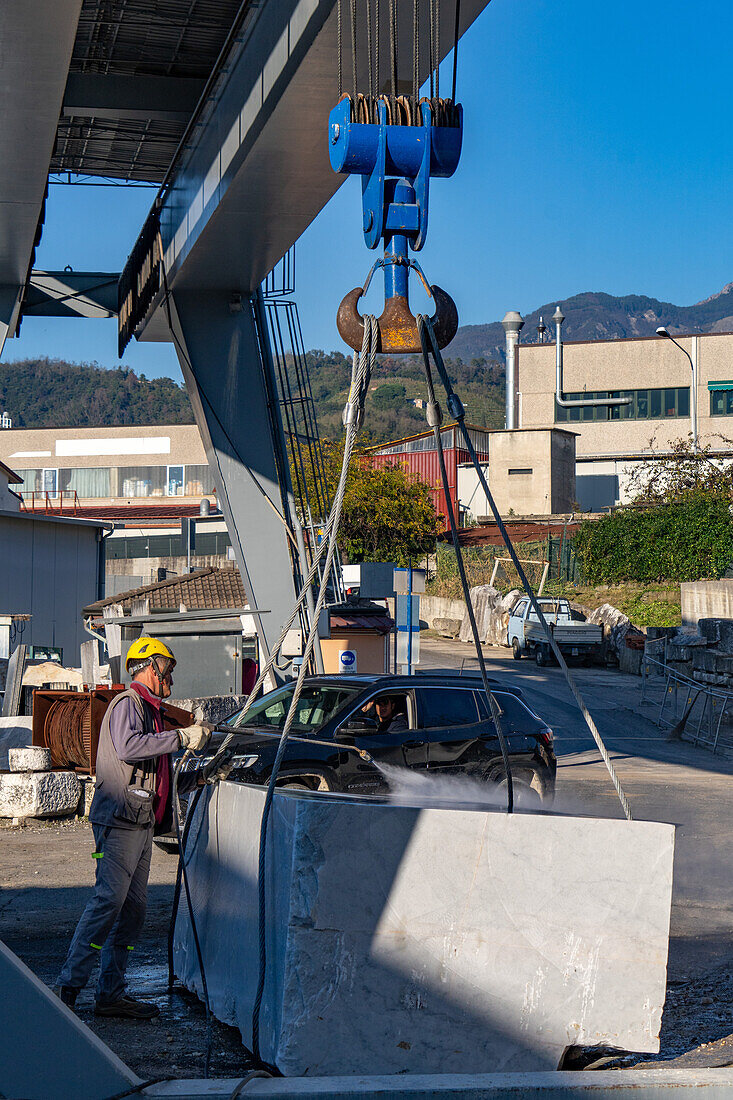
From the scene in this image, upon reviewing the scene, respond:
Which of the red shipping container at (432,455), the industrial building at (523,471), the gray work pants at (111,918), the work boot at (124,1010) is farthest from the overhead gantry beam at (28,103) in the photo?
the red shipping container at (432,455)

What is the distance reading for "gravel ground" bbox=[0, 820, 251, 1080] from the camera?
545 cm

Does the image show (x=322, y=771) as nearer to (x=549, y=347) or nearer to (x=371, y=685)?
(x=371, y=685)

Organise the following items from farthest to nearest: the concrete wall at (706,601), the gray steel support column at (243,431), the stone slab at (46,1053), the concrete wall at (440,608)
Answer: the concrete wall at (440,608) → the concrete wall at (706,601) → the gray steel support column at (243,431) → the stone slab at (46,1053)

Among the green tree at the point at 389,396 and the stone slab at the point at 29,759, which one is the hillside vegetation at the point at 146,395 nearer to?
the green tree at the point at 389,396

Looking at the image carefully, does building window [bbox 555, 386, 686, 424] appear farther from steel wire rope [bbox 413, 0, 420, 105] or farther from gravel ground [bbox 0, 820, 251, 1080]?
steel wire rope [bbox 413, 0, 420, 105]

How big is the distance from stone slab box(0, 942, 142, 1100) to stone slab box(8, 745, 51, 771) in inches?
342

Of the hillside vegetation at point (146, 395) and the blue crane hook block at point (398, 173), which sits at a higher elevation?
the hillside vegetation at point (146, 395)

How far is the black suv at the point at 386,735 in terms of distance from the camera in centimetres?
1042

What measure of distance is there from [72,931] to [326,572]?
4.42 metres

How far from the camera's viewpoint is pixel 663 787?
15648 millimetres

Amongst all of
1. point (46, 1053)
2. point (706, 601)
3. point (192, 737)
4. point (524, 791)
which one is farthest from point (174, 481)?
point (46, 1053)

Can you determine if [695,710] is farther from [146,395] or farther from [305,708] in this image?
[146,395]

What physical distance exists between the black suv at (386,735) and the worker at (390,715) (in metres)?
0.01

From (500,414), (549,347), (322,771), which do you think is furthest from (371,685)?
(500,414)
